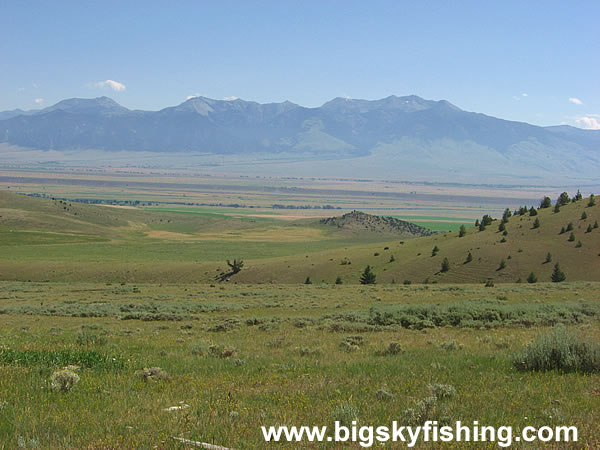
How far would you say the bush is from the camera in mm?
9602

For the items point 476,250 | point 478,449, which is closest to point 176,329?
point 478,449

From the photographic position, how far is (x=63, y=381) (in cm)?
854

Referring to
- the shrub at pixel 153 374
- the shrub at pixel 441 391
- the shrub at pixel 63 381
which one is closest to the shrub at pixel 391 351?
the shrub at pixel 441 391

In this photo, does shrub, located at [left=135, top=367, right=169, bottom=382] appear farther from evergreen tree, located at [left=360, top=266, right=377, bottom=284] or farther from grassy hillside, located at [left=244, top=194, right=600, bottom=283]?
grassy hillside, located at [left=244, top=194, right=600, bottom=283]

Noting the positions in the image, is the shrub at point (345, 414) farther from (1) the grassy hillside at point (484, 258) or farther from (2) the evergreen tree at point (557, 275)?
(1) the grassy hillside at point (484, 258)

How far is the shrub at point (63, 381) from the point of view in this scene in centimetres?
841

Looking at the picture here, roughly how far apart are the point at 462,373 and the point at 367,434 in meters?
3.95

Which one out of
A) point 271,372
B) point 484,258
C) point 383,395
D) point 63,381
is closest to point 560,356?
point 383,395

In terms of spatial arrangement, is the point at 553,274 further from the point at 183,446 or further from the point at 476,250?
the point at 183,446

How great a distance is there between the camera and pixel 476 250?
220 ft

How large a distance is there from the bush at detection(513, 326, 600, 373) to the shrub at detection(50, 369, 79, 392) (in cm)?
850

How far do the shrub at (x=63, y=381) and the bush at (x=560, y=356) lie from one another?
850 centimetres

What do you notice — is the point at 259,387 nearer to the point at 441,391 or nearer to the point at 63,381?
the point at 441,391

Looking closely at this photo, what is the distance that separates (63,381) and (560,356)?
30.5 ft
